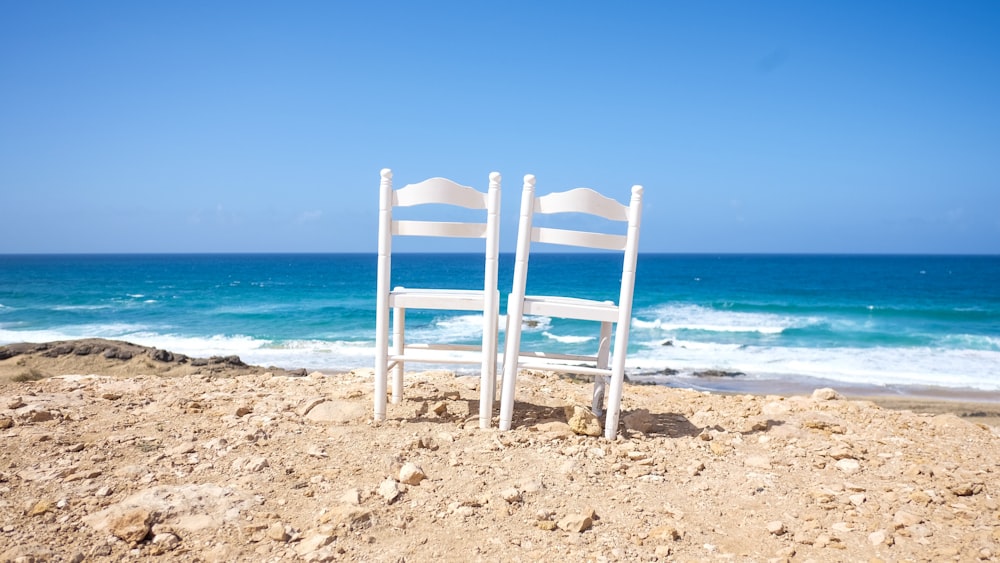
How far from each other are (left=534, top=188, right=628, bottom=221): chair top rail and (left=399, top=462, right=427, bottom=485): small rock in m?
1.96

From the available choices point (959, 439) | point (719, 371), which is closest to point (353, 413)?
point (959, 439)

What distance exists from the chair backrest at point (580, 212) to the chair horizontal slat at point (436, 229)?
361 mm

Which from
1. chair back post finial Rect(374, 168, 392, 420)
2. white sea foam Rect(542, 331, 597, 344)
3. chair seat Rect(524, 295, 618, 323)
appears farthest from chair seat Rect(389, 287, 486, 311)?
white sea foam Rect(542, 331, 597, 344)

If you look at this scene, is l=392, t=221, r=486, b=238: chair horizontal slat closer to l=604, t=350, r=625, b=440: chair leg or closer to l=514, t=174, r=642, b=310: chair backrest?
l=514, t=174, r=642, b=310: chair backrest

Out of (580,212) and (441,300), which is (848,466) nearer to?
(580,212)

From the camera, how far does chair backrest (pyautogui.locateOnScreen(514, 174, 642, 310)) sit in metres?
4.19

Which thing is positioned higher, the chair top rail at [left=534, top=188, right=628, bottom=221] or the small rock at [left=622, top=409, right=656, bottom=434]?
the chair top rail at [left=534, top=188, right=628, bottom=221]

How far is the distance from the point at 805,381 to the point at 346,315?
18769mm

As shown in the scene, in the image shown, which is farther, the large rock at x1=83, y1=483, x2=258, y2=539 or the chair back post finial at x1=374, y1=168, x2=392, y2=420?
the chair back post finial at x1=374, y1=168, x2=392, y2=420

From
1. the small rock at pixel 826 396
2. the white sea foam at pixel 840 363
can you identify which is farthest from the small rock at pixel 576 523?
the white sea foam at pixel 840 363

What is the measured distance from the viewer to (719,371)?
1427 cm

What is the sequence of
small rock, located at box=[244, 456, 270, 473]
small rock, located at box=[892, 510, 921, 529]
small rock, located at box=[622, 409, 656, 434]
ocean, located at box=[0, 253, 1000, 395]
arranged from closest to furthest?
small rock, located at box=[892, 510, 921, 529] < small rock, located at box=[244, 456, 270, 473] < small rock, located at box=[622, 409, 656, 434] < ocean, located at box=[0, 253, 1000, 395]

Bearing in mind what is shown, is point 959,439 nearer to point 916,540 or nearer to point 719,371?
point 916,540

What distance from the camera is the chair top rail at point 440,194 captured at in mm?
4211
